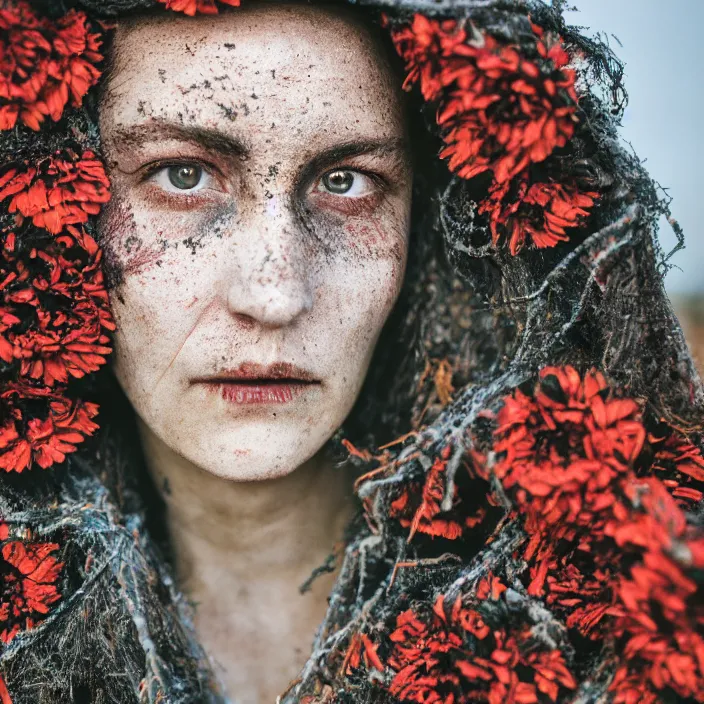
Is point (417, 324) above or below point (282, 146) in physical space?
below

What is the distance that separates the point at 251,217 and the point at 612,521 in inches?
30.4

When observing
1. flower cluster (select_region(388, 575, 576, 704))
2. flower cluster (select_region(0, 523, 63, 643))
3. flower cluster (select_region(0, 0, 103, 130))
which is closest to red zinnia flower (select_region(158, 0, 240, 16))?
flower cluster (select_region(0, 0, 103, 130))

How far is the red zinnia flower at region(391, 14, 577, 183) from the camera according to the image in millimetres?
1128

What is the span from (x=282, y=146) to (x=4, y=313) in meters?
0.56

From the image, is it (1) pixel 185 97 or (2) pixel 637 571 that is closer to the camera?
(2) pixel 637 571

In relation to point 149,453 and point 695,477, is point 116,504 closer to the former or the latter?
point 149,453

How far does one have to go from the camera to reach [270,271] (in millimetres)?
1212

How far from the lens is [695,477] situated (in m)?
1.18

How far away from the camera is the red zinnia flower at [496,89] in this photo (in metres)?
1.13

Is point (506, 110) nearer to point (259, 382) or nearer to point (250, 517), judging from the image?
point (259, 382)

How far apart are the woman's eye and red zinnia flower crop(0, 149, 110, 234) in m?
0.10

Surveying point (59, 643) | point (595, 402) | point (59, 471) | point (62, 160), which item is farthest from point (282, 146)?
point (59, 643)

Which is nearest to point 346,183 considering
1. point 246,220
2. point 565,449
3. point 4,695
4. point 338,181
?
point 338,181

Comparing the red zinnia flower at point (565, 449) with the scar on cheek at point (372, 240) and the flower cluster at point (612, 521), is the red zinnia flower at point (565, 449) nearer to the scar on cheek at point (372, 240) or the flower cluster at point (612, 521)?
the flower cluster at point (612, 521)
